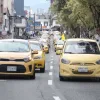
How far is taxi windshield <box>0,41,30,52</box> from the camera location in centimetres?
1841

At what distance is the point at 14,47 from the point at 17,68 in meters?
1.37

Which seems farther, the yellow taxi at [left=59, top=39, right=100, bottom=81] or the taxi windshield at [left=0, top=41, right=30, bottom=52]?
the taxi windshield at [left=0, top=41, right=30, bottom=52]

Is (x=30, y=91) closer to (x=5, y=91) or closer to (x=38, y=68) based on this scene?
(x=5, y=91)

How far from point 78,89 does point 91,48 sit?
4153 mm

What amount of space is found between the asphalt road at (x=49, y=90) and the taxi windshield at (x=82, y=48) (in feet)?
3.77

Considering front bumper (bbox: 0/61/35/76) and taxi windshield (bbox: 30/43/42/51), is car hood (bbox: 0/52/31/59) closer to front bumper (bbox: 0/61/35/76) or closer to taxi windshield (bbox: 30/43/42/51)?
front bumper (bbox: 0/61/35/76)

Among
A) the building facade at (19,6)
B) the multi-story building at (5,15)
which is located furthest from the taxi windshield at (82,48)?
the building facade at (19,6)

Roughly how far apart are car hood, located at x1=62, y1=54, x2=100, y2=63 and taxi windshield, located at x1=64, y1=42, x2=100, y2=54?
542mm

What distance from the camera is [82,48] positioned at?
18438 mm

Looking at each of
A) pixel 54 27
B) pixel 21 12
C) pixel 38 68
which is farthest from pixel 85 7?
pixel 54 27

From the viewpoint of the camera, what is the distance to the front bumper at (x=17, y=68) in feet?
56.9

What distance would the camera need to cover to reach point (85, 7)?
1505 inches

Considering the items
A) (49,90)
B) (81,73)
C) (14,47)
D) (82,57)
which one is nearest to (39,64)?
(14,47)

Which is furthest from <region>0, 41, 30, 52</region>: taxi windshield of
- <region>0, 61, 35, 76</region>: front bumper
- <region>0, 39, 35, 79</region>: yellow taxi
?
<region>0, 61, 35, 76</region>: front bumper
